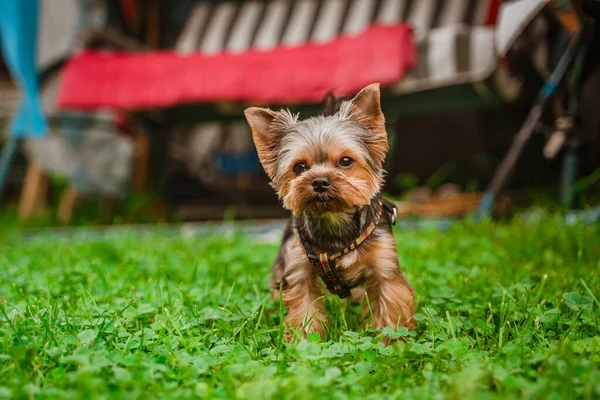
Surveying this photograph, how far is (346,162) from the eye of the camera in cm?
236

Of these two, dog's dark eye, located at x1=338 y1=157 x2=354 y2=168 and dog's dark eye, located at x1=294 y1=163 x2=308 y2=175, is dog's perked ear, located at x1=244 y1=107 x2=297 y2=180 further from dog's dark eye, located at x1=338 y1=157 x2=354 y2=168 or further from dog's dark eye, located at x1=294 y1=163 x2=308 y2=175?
dog's dark eye, located at x1=338 y1=157 x2=354 y2=168

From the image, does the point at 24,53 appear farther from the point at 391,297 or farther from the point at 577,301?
the point at 577,301

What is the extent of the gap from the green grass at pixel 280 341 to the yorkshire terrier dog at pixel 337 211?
0.13 meters

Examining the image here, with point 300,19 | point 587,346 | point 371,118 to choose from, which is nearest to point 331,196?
point 371,118

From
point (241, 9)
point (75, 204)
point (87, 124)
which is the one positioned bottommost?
point (75, 204)

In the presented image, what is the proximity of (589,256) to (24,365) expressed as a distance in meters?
2.95

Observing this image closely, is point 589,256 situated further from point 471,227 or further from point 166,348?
point 166,348

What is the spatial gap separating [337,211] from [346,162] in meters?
0.23

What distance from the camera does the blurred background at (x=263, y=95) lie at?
441cm

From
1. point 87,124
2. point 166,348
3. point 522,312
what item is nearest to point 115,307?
point 166,348

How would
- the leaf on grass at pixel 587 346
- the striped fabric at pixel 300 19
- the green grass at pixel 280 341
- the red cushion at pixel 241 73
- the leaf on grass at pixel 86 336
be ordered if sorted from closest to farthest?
1. the green grass at pixel 280 341
2. the leaf on grass at pixel 587 346
3. the leaf on grass at pixel 86 336
4. the red cushion at pixel 241 73
5. the striped fabric at pixel 300 19

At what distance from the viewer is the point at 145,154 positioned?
7.31 metres

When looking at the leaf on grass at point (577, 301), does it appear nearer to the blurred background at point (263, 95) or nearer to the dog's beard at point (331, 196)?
the dog's beard at point (331, 196)

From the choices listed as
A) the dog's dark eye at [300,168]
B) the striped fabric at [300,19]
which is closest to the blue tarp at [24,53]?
the striped fabric at [300,19]
